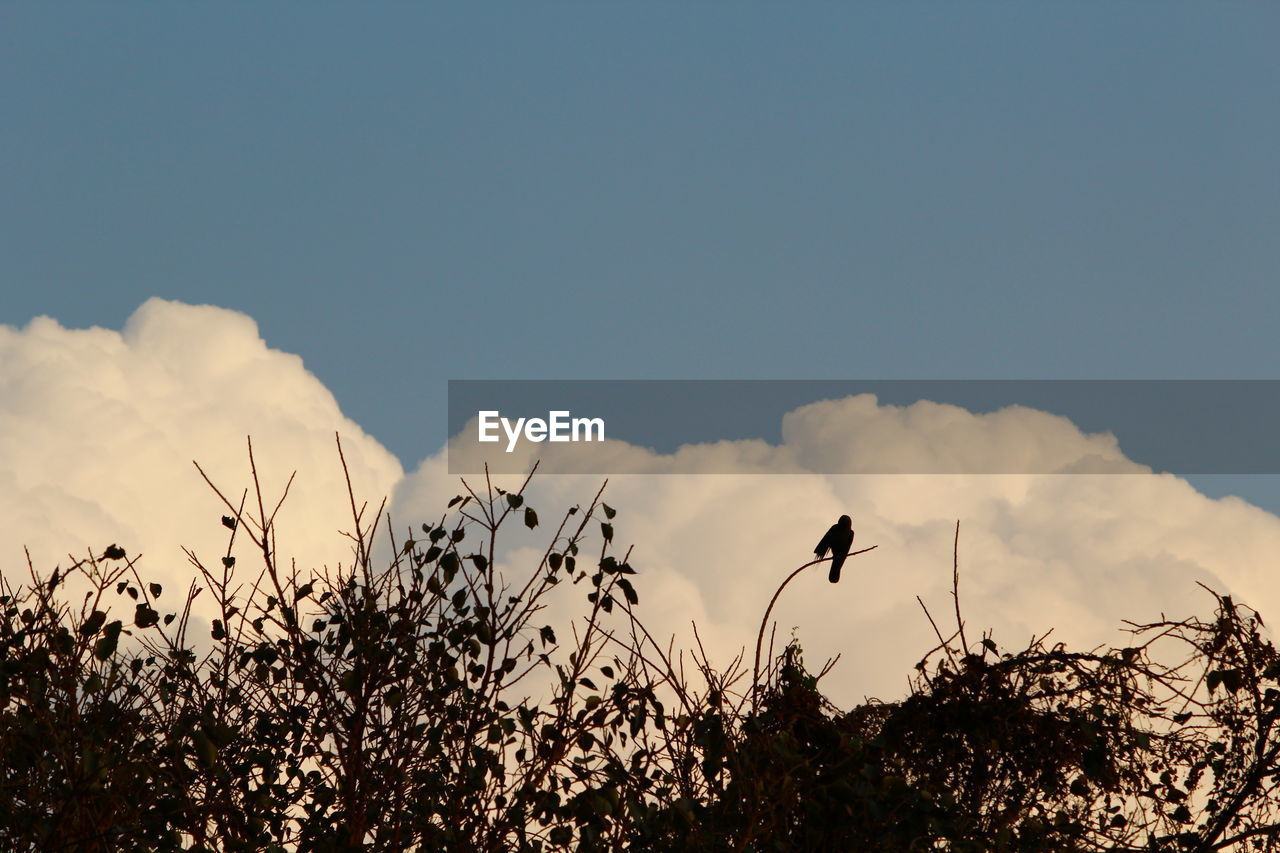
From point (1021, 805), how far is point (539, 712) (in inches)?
158

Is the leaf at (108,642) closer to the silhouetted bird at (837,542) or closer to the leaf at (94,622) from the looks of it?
the leaf at (94,622)

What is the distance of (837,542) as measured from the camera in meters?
14.6

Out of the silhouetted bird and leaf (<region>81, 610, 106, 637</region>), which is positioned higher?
the silhouetted bird

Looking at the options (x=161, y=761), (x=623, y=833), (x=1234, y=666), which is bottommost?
(x=623, y=833)

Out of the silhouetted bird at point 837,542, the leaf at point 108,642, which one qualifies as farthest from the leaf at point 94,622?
the silhouetted bird at point 837,542

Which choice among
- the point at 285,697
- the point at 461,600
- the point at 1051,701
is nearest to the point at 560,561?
the point at 461,600

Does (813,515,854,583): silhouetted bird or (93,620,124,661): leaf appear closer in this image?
(93,620,124,661): leaf

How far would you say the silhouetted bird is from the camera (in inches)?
574

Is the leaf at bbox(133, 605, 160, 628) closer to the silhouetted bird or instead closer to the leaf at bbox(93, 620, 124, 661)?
the leaf at bbox(93, 620, 124, 661)

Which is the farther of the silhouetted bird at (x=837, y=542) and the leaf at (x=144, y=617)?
the silhouetted bird at (x=837, y=542)

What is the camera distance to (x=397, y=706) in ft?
26.3

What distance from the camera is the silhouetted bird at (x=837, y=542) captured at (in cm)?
1457

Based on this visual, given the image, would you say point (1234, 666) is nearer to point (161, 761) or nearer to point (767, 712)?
point (767, 712)

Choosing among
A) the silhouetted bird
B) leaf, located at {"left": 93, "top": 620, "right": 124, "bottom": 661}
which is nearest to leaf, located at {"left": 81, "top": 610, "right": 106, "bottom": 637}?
leaf, located at {"left": 93, "top": 620, "right": 124, "bottom": 661}
